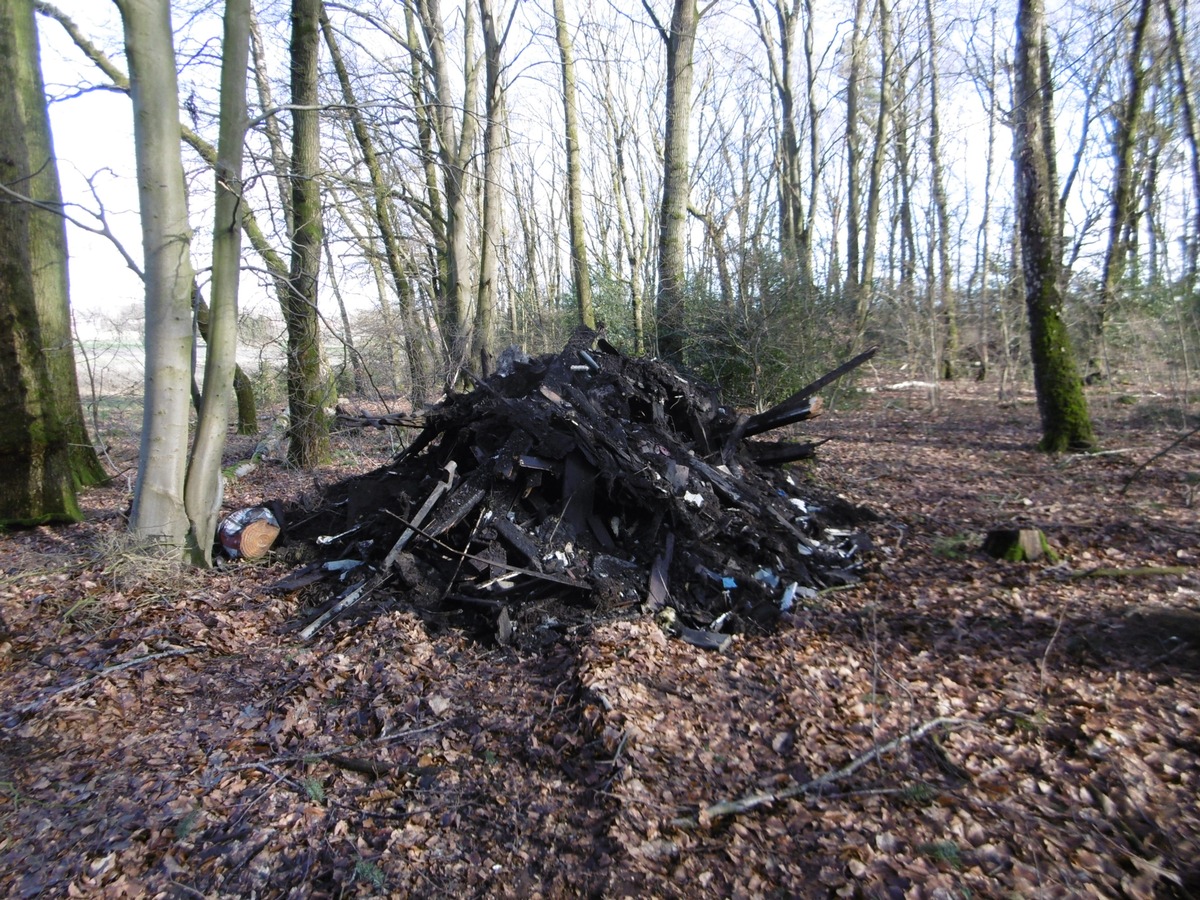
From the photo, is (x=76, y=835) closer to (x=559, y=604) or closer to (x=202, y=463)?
(x=559, y=604)

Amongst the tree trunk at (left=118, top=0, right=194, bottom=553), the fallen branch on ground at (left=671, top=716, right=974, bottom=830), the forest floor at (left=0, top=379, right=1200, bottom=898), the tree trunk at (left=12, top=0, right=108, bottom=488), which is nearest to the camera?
the forest floor at (left=0, top=379, right=1200, bottom=898)

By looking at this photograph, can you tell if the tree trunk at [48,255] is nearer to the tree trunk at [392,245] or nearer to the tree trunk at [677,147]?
the tree trunk at [392,245]

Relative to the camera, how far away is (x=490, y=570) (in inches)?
212

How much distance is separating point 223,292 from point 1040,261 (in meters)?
9.21

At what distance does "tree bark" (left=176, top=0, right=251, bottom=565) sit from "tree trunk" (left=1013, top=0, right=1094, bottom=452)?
873cm

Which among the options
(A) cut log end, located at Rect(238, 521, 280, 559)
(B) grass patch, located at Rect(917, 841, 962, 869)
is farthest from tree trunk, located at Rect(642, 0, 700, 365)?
(B) grass patch, located at Rect(917, 841, 962, 869)

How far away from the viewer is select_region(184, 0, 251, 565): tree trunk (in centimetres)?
563

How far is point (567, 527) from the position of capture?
5.71 metres

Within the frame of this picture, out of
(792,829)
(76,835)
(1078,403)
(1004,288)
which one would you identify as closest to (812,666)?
(792,829)

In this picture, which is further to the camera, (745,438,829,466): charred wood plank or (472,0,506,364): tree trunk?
(472,0,506,364): tree trunk

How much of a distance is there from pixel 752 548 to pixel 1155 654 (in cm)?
265

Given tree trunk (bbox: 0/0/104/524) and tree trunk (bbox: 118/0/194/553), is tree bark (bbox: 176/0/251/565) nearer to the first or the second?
tree trunk (bbox: 118/0/194/553)

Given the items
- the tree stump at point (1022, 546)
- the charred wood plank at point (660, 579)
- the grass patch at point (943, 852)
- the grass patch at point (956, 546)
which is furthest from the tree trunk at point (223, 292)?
the tree stump at point (1022, 546)

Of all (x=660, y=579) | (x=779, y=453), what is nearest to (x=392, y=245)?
(x=779, y=453)
